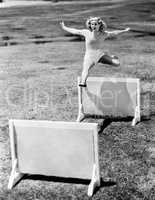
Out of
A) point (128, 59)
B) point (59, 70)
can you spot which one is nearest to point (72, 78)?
point (59, 70)

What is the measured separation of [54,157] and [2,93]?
6.05m

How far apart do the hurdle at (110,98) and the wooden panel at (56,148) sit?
3041 millimetres

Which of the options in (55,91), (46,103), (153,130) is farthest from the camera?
(55,91)

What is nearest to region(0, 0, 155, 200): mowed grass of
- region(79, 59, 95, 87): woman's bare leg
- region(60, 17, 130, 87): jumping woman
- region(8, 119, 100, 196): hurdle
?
region(8, 119, 100, 196): hurdle

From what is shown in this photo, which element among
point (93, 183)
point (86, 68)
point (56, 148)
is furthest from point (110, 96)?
point (93, 183)

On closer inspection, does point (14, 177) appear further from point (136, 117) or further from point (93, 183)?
Answer: point (136, 117)

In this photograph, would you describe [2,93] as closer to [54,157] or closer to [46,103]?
[46,103]

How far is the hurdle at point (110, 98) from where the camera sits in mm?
9719

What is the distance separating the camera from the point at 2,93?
1262 centimetres

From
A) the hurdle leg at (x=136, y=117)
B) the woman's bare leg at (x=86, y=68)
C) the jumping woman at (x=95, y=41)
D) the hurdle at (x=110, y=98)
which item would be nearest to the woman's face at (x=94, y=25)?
the jumping woman at (x=95, y=41)

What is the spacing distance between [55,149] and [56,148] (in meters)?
0.02

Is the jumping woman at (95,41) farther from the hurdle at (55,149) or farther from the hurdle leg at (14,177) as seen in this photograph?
the hurdle leg at (14,177)

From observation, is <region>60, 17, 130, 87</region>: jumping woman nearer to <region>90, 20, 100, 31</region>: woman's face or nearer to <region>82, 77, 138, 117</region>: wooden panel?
<region>90, 20, 100, 31</region>: woman's face

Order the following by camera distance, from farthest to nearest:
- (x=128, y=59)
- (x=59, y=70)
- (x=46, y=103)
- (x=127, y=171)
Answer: (x=128, y=59), (x=59, y=70), (x=46, y=103), (x=127, y=171)
